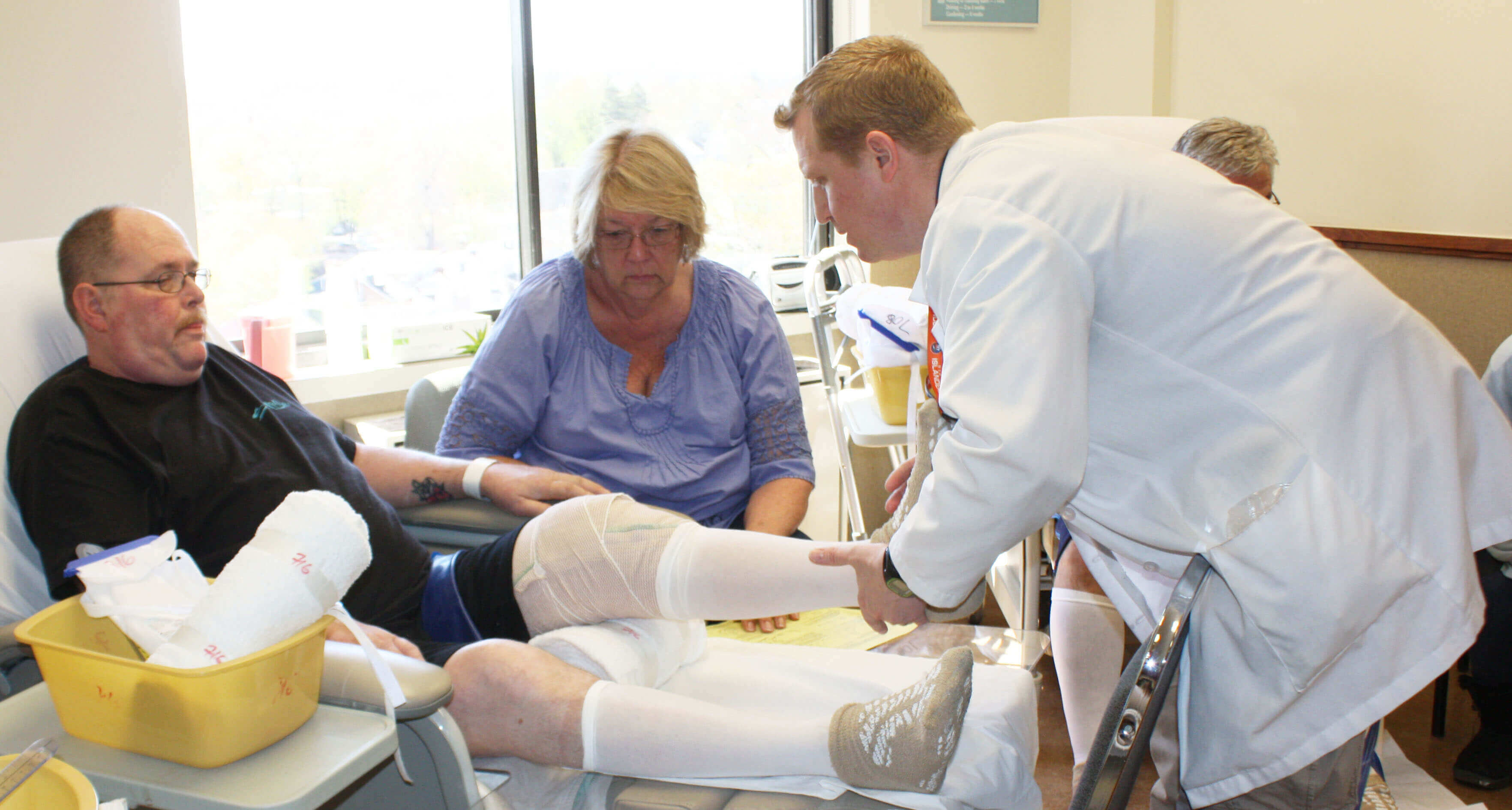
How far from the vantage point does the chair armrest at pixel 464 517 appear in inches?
69.5

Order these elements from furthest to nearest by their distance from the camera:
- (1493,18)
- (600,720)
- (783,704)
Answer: (1493,18), (783,704), (600,720)

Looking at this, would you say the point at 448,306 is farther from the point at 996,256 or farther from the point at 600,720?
the point at 996,256

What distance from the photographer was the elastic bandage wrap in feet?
4.69

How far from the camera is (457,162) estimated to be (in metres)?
2.84

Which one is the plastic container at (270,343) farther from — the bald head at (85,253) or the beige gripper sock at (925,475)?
the beige gripper sock at (925,475)

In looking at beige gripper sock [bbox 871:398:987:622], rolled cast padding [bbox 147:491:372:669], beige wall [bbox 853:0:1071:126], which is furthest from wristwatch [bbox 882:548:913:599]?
beige wall [bbox 853:0:1071:126]

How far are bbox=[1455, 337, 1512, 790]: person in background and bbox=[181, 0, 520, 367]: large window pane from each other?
246 cm

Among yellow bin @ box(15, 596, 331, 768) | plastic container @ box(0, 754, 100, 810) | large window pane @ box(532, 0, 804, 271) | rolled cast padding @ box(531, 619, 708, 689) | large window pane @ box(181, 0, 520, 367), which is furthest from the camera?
large window pane @ box(532, 0, 804, 271)

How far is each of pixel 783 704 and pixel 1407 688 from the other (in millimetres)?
740

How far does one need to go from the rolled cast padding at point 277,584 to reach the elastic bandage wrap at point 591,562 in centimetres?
51

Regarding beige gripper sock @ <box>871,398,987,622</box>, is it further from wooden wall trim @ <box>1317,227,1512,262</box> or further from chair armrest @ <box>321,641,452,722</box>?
wooden wall trim @ <box>1317,227,1512,262</box>

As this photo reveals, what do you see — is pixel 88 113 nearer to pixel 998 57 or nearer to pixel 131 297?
pixel 131 297

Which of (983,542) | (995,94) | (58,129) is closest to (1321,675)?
(983,542)

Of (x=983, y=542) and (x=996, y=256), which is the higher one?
(x=996, y=256)
